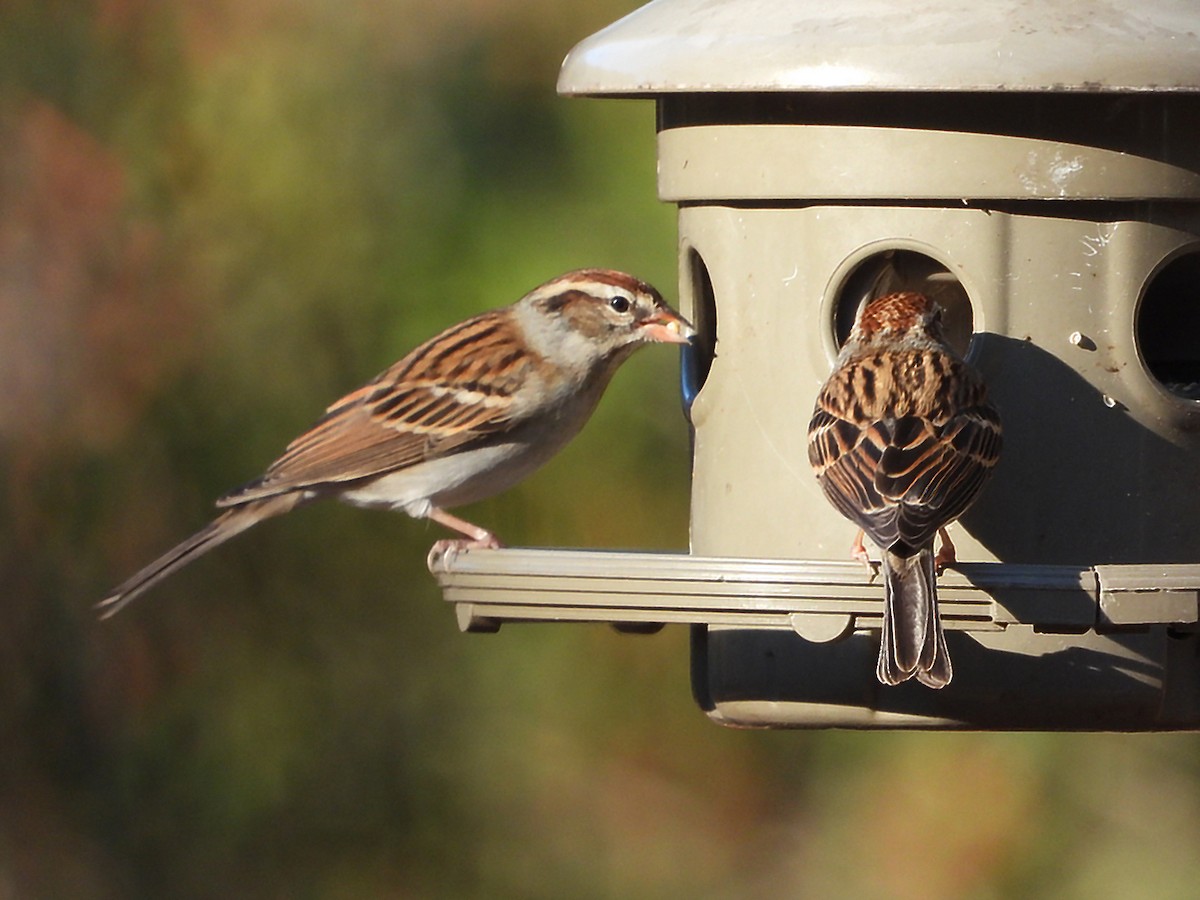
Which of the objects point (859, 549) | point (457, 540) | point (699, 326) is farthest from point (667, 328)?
point (859, 549)

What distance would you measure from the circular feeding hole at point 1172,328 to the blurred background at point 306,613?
2957 mm

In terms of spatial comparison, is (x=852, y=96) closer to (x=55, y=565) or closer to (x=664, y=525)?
(x=664, y=525)

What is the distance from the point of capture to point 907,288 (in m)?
5.62

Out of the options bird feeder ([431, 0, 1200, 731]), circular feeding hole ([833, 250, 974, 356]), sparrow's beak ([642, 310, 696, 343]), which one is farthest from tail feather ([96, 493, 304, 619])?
circular feeding hole ([833, 250, 974, 356])

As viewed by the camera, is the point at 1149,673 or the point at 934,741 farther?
the point at 934,741

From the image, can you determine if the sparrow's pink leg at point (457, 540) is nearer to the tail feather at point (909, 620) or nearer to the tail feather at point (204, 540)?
the tail feather at point (204, 540)

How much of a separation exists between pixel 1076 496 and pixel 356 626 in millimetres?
3953

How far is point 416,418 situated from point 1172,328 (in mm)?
2031

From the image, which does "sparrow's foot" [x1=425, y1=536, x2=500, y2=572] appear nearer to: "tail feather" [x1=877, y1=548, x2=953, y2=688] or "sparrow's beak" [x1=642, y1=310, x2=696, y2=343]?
"sparrow's beak" [x1=642, y1=310, x2=696, y2=343]

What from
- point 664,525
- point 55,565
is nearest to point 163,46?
point 55,565

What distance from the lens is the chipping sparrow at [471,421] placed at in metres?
6.29

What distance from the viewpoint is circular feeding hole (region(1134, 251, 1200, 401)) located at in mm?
5688

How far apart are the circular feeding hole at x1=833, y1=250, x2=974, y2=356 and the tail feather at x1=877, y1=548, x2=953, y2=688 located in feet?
3.43

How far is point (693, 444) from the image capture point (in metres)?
5.92
